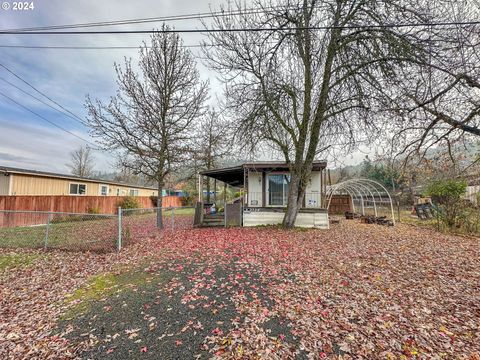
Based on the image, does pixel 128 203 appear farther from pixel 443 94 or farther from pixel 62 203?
pixel 443 94

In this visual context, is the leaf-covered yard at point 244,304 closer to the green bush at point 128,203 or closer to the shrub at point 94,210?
the shrub at point 94,210

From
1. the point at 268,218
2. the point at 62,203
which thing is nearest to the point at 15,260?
the point at 268,218

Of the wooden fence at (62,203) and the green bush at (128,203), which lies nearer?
the wooden fence at (62,203)

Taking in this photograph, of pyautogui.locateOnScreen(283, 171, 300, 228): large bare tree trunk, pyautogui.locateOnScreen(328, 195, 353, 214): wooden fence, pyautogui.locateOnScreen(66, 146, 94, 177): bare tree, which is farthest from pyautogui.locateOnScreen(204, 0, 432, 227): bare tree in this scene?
pyautogui.locateOnScreen(66, 146, 94, 177): bare tree

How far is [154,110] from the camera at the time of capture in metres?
10.8

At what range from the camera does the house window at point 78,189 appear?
17266 millimetres

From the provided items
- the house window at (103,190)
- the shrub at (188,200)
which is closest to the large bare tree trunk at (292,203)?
the house window at (103,190)

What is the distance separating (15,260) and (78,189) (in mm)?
13627

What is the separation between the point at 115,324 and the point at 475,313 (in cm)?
529

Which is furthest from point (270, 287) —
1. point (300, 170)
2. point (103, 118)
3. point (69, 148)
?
point (69, 148)

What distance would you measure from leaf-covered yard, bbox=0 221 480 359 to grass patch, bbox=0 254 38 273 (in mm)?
56

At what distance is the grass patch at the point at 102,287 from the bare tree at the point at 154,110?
633cm

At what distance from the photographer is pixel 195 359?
2.49 metres

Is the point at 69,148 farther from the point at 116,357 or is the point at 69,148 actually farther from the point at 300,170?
the point at 116,357
